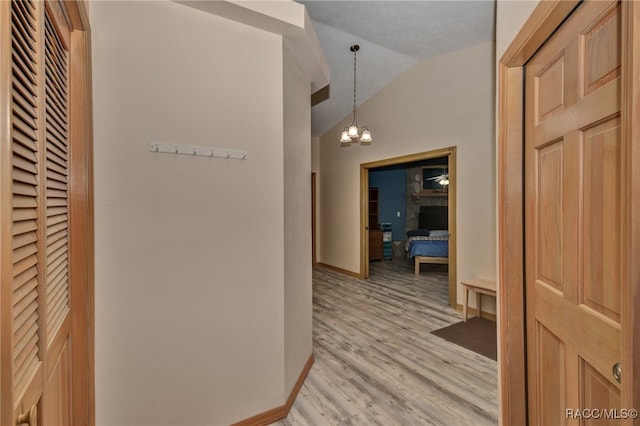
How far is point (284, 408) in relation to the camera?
1.93 m

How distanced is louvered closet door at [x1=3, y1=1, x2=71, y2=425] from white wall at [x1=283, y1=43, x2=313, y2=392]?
112 centimetres

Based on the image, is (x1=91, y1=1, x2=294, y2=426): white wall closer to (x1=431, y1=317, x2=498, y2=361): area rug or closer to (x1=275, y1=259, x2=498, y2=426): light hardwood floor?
(x1=275, y1=259, x2=498, y2=426): light hardwood floor

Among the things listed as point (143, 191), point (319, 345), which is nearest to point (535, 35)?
point (143, 191)

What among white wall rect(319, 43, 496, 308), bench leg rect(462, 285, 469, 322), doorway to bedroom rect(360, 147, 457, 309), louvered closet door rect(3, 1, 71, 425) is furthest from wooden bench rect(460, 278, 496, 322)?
louvered closet door rect(3, 1, 71, 425)

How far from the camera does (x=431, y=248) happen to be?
5.72 meters

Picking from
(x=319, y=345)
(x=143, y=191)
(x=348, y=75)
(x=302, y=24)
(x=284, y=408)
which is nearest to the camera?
(x=143, y=191)

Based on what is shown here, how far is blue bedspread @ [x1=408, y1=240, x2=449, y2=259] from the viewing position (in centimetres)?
570

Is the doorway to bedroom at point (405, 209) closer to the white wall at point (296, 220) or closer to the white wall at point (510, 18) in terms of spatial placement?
the white wall at point (296, 220)

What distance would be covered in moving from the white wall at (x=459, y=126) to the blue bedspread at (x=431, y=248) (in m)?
1.26

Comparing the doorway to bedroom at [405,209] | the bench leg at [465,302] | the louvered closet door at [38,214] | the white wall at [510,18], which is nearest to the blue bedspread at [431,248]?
the doorway to bedroom at [405,209]

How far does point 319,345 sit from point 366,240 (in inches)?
106

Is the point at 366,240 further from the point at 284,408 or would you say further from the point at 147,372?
the point at 147,372

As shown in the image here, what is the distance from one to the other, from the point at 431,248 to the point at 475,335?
2.76 m

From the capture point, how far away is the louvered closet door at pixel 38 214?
711 millimetres
